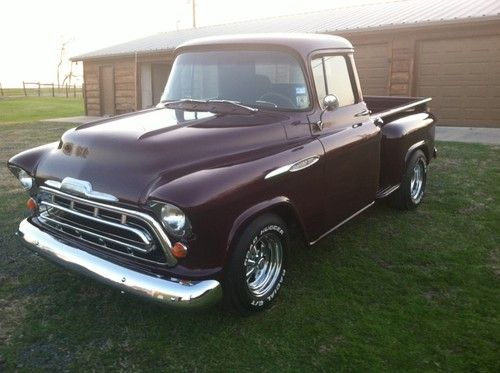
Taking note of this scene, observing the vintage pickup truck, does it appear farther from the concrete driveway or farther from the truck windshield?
the concrete driveway

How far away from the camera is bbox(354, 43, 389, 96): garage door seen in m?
13.4

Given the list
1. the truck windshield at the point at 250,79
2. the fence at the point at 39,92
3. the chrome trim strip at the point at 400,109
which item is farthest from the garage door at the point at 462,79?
the fence at the point at 39,92

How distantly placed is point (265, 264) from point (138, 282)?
1025mm

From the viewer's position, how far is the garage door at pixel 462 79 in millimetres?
12016

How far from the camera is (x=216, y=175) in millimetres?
3041

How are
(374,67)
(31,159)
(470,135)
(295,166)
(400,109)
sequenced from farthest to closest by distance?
(374,67), (470,135), (400,109), (31,159), (295,166)

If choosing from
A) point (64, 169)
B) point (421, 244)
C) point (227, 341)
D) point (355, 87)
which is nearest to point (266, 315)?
point (227, 341)

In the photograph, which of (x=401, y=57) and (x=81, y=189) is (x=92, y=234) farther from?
(x=401, y=57)

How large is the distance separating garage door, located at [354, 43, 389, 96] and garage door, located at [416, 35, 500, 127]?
0.92 metres

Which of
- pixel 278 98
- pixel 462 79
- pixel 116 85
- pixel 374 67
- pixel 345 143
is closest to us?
pixel 278 98

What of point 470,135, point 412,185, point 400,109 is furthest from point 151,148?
point 470,135

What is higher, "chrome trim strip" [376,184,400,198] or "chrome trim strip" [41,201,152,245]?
"chrome trim strip" [41,201,152,245]

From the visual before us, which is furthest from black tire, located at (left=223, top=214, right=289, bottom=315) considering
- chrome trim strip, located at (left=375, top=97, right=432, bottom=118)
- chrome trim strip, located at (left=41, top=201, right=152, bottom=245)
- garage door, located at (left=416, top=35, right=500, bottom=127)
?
garage door, located at (left=416, top=35, right=500, bottom=127)

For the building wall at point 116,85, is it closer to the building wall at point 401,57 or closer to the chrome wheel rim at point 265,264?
the building wall at point 401,57
